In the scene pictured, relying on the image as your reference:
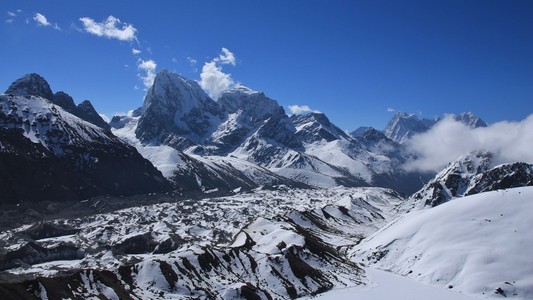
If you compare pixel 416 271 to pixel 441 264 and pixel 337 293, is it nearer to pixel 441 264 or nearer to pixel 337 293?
pixel 441 264

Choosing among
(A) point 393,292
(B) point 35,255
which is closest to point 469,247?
(A) point 393,292

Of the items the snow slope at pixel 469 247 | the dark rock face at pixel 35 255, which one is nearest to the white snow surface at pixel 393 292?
the snow slope at pixel 469 247

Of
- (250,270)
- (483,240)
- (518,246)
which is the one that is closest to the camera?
(250,270)

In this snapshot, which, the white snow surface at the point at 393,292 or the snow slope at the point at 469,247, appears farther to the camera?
the snow slope at the point at 469,247

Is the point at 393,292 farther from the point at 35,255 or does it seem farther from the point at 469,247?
the point at 35,255

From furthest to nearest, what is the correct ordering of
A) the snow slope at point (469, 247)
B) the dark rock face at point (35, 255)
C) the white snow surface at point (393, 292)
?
the dark rock face at point (35, 255), the snow slope at point (469, 247), the white snow surface at point (393, 292)

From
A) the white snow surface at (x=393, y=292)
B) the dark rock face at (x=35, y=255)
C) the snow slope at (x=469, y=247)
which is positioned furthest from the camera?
the dark rock face at (x=35, y=255)

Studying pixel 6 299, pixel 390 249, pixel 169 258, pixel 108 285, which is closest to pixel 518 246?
pixel 390 249

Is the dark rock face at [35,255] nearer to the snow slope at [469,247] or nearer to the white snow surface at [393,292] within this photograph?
the snow slope at [469,247]

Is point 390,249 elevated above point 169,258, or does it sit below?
above
